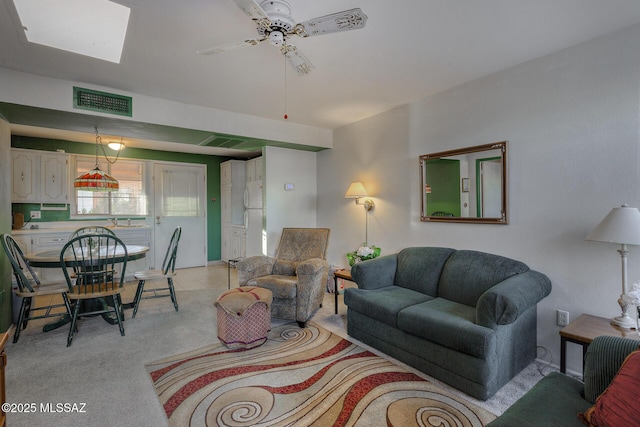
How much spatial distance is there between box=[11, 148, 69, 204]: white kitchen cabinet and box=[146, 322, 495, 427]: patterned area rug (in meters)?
4.29

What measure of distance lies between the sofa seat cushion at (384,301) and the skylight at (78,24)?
2757 millimetres

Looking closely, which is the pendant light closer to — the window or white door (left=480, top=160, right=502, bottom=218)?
the window

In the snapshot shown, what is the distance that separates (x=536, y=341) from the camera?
2.56m

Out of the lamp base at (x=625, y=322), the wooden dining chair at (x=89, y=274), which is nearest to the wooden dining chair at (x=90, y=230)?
the wooden dining chair at (x=89, y=274)

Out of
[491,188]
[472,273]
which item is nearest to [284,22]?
[491,188]

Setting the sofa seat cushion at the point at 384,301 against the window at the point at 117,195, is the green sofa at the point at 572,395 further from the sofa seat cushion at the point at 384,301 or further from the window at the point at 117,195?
the window at the point at 117,195

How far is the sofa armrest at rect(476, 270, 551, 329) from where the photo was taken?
199 cm

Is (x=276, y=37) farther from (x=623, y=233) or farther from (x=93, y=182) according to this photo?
(x=93, y=182)

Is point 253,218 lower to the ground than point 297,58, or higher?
lower

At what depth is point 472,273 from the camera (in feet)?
8.87

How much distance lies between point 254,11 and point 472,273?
2.54m

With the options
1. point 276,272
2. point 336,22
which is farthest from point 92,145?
point 336,22

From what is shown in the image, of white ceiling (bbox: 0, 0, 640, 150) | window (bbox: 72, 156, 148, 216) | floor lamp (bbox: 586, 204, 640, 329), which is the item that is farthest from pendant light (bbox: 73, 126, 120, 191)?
floor lamp (bbox: 586, 204, 640, 329)

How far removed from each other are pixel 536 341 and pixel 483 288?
609mm
